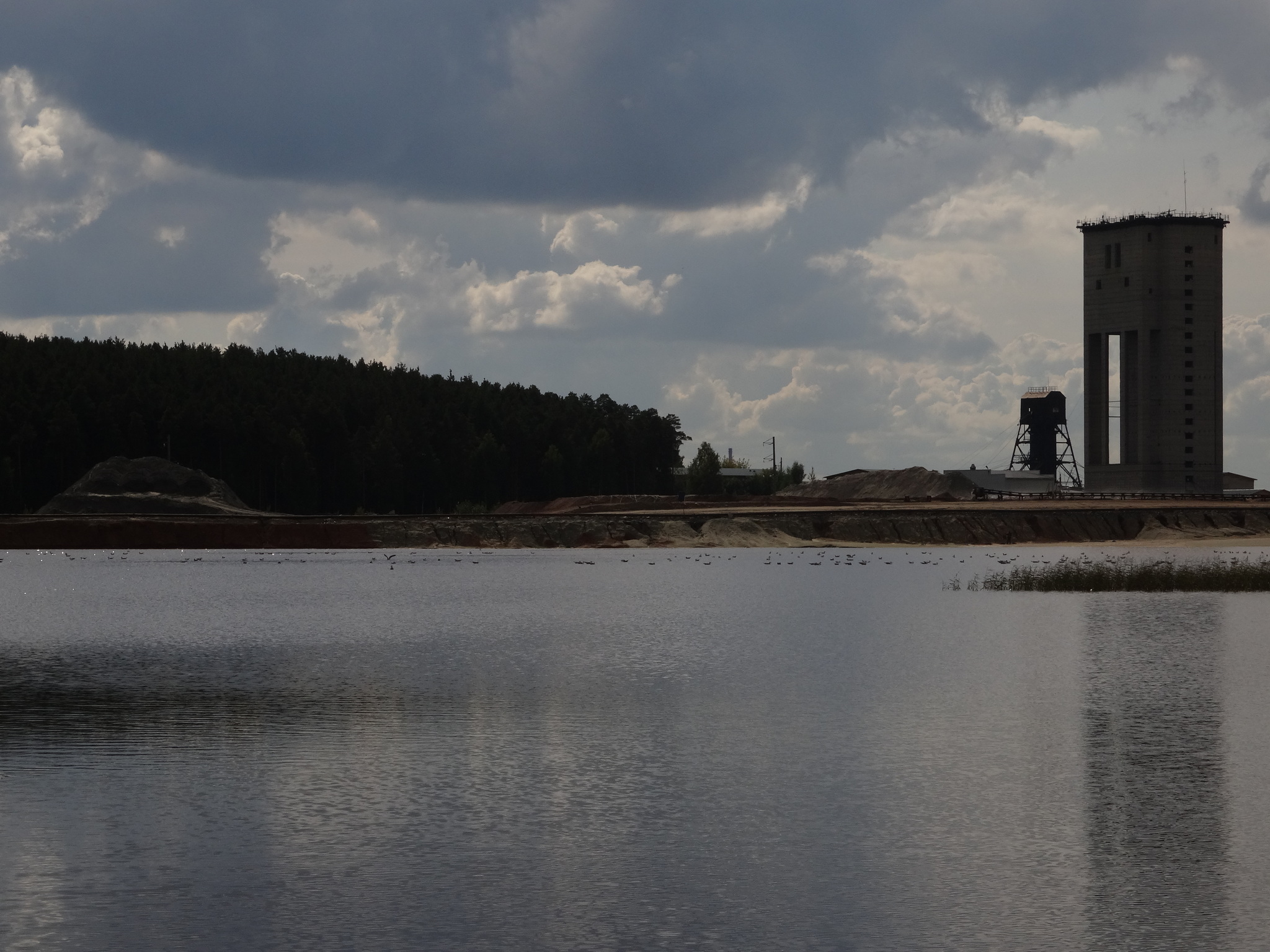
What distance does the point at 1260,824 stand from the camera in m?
19.7

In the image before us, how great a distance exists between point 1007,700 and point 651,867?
55.8 feet

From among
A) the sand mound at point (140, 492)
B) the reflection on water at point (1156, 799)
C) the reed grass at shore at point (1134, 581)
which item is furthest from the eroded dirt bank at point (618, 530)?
the reflection on water at point (1156, 799)

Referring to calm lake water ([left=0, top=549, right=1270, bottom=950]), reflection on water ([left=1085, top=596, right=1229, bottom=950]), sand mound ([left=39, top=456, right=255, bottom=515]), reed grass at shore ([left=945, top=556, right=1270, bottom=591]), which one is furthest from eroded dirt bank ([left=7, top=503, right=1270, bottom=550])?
reflection on water ([left=1085, top=596, right=1229, bottom=950])

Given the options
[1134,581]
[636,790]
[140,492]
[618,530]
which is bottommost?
[636,790]

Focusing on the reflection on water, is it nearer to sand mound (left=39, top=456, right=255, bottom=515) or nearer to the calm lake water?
the calm lake water

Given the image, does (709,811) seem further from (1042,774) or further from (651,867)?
(1042,774)

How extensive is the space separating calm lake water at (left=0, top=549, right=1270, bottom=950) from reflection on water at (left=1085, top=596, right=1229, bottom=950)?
77 mm

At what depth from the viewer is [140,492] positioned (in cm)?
15138

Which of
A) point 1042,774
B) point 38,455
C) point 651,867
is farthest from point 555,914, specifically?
point 38,455

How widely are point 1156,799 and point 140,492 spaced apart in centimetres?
14153

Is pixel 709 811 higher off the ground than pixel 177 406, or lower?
lower

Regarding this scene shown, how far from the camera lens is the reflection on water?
15.3 metres

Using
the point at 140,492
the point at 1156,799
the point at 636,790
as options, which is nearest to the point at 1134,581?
the point at 1156,799

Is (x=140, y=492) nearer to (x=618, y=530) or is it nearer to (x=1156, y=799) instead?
(x=618, y=530)
